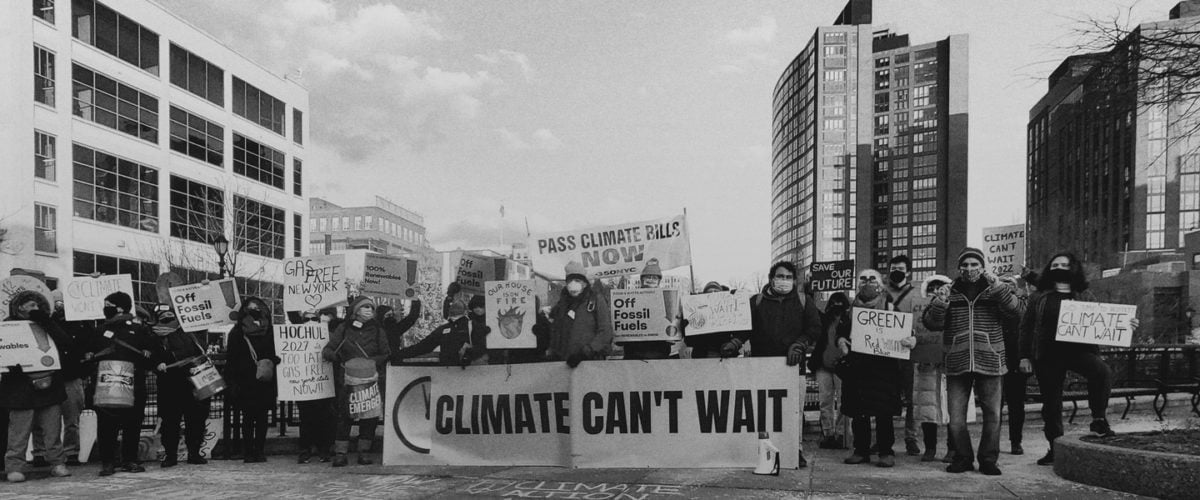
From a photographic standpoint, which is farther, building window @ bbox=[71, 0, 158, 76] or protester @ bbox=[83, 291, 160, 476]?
building window @ bbox=[71, 0, 158, 76]

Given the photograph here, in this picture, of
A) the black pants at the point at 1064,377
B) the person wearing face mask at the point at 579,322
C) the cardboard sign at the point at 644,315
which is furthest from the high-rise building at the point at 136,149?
the black pants at the point at 1064,377

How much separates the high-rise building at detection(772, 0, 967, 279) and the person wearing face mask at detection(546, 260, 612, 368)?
179 metres

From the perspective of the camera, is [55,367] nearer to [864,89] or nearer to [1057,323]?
[1057,323]

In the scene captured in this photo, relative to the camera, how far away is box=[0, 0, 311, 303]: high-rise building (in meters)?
31.5

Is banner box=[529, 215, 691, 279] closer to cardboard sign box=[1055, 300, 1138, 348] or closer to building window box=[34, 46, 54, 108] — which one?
cardboard sign box=[1055, 300, 1138, 348]

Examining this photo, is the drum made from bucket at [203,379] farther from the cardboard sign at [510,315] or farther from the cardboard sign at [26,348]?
the cardboard sign at [510,315]

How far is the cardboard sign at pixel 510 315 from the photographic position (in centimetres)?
879

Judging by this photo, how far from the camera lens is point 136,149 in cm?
3697

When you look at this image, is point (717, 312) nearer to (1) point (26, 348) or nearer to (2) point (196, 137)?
(1) point (26, 348)

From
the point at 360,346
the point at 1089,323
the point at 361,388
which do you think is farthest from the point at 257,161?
the point at 1089,323

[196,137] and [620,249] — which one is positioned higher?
[196,137]

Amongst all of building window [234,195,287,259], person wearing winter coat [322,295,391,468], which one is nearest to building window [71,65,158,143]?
building window [234,195,287,259]

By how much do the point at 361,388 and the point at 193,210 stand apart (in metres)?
35.6

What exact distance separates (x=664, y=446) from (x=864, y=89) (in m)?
190
